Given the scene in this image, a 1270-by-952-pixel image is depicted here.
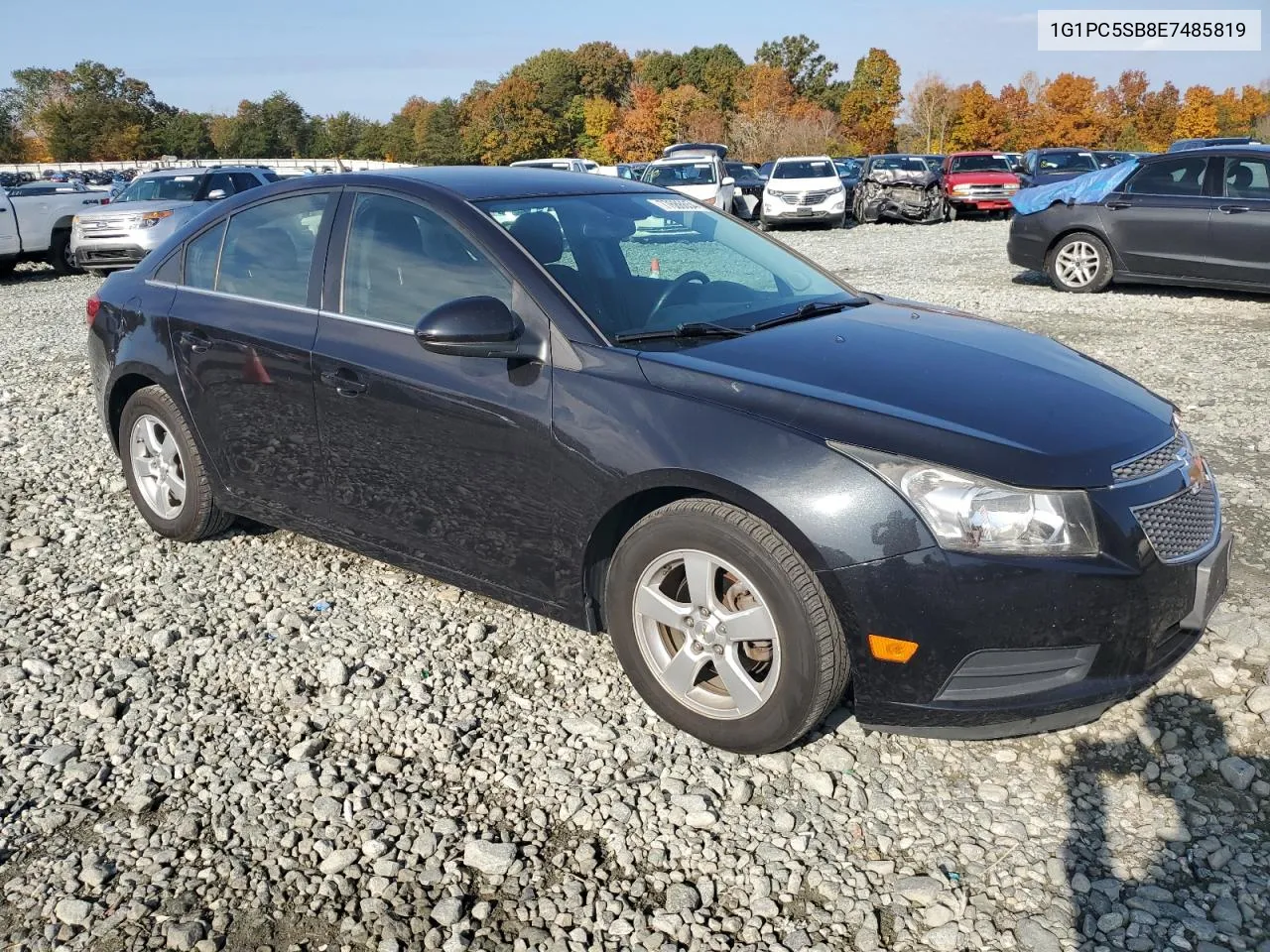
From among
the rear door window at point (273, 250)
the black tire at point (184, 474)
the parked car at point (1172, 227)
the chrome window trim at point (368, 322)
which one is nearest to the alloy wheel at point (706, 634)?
the chrome window trim at point (368, 322)

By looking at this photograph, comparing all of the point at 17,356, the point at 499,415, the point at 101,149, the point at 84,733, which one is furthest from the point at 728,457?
the point at 101,149

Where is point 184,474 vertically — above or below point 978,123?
below

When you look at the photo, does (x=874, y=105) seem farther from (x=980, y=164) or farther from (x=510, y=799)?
(x=510, y=799)

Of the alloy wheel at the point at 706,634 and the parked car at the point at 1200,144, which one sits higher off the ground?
the parked car at the point at 1200,144

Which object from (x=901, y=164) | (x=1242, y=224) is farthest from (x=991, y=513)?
(x=901, y=164)

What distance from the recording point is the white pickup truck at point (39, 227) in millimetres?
16812

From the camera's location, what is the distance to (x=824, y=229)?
2569 cm

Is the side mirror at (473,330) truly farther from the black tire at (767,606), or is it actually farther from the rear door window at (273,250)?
the rear door window at (273,250)

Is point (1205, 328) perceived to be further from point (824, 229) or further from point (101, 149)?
point (101, 149)

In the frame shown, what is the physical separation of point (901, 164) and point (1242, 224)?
54.9ft

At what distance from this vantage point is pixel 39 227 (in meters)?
17.3

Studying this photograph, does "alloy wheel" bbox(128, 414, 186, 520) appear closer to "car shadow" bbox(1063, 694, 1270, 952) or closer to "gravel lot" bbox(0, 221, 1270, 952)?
"gravel lot" bbox(0, 221, 1270, 952)

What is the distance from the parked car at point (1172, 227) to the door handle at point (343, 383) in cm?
1011

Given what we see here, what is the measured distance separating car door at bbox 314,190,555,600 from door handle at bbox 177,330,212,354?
0.72 metres
